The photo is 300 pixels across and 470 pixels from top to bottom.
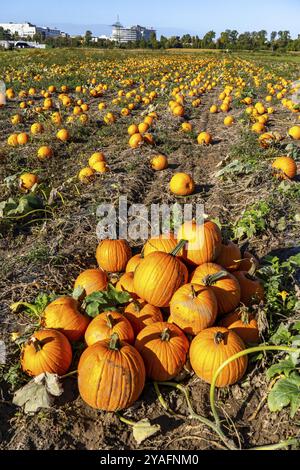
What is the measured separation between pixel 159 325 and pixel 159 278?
16.7 inches

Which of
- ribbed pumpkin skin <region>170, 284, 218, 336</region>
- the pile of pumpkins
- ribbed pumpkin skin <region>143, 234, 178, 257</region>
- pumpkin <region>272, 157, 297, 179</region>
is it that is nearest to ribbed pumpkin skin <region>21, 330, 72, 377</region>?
the pile of pumpkins

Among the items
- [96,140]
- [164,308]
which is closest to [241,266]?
[164,308]

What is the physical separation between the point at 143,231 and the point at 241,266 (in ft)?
6.24

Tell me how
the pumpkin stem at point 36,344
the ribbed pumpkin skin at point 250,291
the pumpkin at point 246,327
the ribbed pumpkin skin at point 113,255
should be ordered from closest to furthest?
the pumpkin stem at point 36,344 < the pumpkin at point 246,327 < the ribbed pumpkin skin at point 250,291 < the ribbed pumpkin skin at point 113,255

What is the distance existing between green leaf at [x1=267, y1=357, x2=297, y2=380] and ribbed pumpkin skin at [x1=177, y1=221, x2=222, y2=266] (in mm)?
1254

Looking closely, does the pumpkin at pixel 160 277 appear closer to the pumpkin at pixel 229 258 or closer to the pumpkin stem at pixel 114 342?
the pumpkin at pixel 229 258

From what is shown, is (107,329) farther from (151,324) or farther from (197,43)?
(197,43)

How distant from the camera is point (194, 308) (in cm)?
356

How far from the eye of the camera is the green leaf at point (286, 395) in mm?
2983

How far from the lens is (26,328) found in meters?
4.07

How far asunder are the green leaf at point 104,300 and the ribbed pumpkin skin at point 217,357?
0.83 metres

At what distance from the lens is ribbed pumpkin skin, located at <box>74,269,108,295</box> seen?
4.21 m

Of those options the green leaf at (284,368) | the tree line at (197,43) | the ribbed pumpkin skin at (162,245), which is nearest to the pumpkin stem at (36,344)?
the ribbed pumpkin skin at (162,245)
